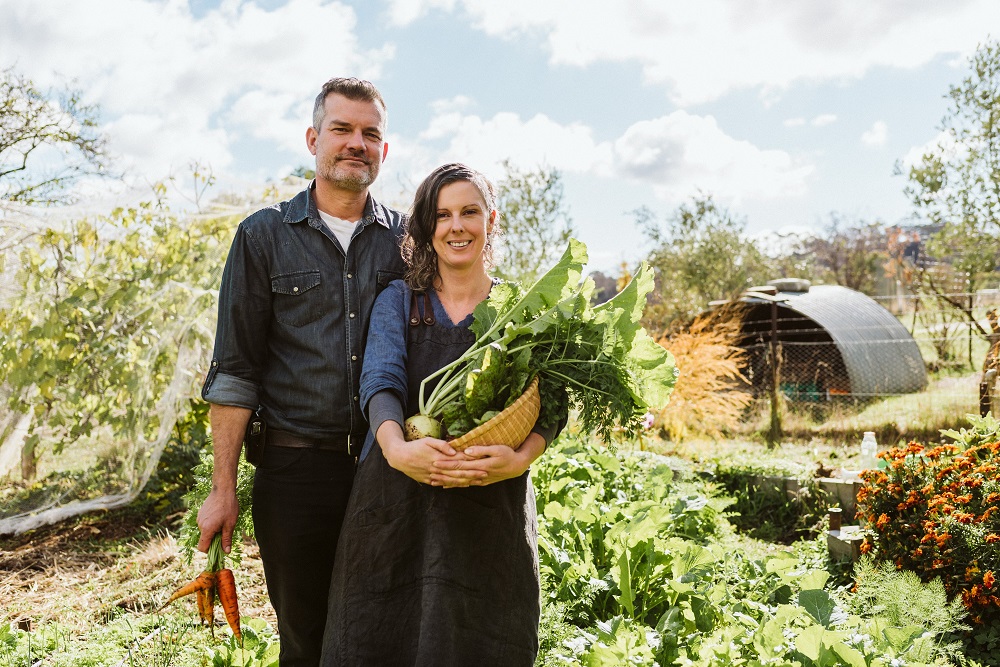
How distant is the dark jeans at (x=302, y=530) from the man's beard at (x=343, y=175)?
87 cm

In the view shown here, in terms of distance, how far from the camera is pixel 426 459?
6.43 feet

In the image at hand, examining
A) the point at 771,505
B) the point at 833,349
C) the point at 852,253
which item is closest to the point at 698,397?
the point at 771,505

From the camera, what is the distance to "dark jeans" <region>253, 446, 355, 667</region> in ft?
8.09

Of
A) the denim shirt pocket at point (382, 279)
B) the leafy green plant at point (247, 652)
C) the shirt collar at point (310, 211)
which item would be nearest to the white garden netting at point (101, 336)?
the leafy green plant at point (247, 652)

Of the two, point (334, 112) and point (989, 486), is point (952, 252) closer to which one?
point (989, 486)

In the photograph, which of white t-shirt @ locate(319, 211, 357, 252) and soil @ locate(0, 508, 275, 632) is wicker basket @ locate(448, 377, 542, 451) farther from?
soil @ locate(0, 508, 275, 632)

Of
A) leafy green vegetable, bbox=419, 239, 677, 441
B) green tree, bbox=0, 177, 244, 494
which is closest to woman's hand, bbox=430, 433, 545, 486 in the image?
leafy green vegetable, bbox=419, 239, 677, 441

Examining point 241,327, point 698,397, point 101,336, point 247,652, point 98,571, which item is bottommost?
point 98,571

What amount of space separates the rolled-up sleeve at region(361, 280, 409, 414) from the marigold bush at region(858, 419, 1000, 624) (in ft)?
9.60

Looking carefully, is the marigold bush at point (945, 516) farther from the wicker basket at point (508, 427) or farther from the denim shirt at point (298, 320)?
the denim shirt at point (298, 320)

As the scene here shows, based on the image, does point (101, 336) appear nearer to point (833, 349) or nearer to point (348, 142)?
point (348, 142)

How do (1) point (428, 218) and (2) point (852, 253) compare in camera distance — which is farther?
(2) point (852, 253)

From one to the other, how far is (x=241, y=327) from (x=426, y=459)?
0.91 metres

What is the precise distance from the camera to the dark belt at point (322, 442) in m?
2.48
